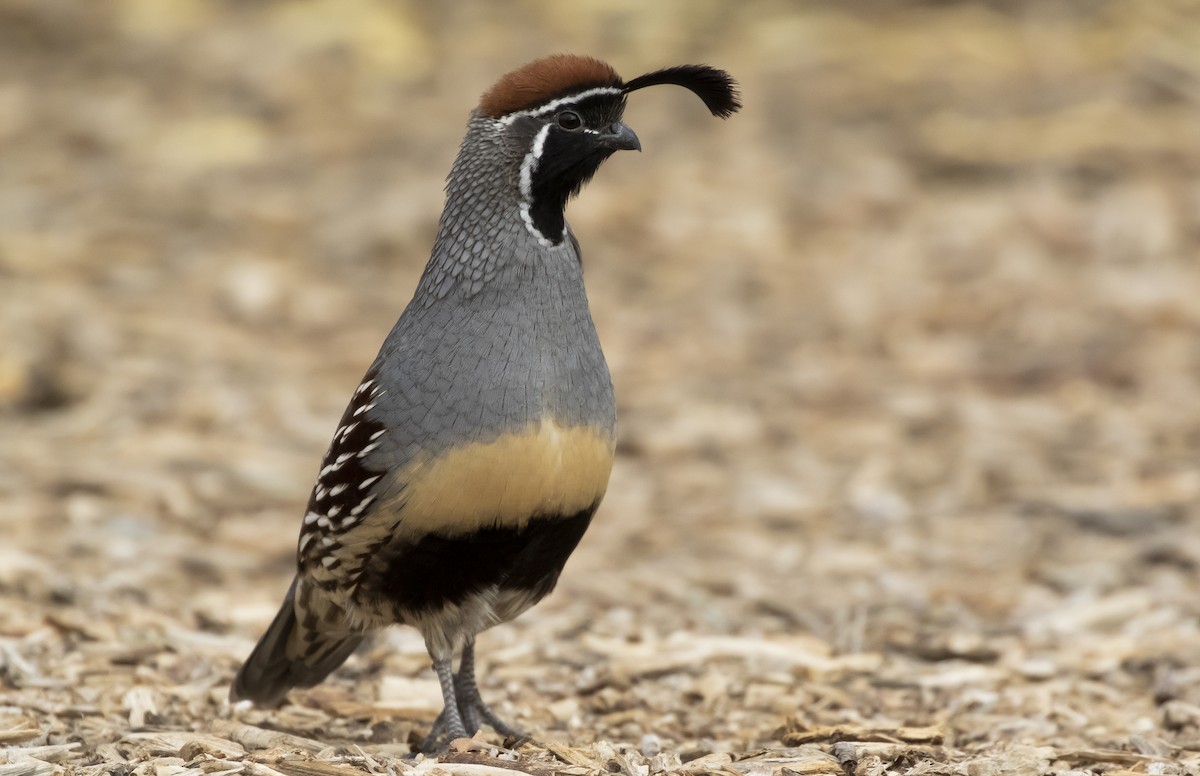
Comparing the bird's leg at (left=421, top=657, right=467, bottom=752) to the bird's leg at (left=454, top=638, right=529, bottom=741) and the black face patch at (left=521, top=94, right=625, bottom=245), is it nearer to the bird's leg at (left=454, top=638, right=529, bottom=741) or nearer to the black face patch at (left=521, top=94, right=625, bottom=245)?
the bird's leg at (left=454, top=638, right=529, bottom=741)

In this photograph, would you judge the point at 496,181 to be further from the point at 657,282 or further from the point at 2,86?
the point at 2,86

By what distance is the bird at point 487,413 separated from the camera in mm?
4285

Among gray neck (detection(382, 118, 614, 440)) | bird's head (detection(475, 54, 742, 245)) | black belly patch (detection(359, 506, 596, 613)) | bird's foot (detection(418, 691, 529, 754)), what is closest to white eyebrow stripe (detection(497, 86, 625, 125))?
bird's head (detection(475, 54, 742, 245))

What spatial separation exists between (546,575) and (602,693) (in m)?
1.06

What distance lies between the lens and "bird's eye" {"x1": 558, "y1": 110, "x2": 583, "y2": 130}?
4617 millimetres

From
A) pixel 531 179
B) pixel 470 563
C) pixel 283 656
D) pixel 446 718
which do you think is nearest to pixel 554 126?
pixel 531 179

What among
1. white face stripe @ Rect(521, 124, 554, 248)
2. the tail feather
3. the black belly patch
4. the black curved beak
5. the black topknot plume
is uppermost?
the black topknot plume

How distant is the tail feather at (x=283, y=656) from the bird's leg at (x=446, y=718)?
19.1 inches

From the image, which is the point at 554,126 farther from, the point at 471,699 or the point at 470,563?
the point at 471,699

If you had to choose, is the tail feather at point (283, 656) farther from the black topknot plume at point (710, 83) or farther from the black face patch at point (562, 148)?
the black topknot plume at point (710, 83)

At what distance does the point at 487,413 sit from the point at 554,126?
3.09 feet

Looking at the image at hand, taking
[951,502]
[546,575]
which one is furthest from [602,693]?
[951,502]

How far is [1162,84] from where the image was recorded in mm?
10703

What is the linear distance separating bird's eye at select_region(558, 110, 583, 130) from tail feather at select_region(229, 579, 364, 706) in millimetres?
1760
